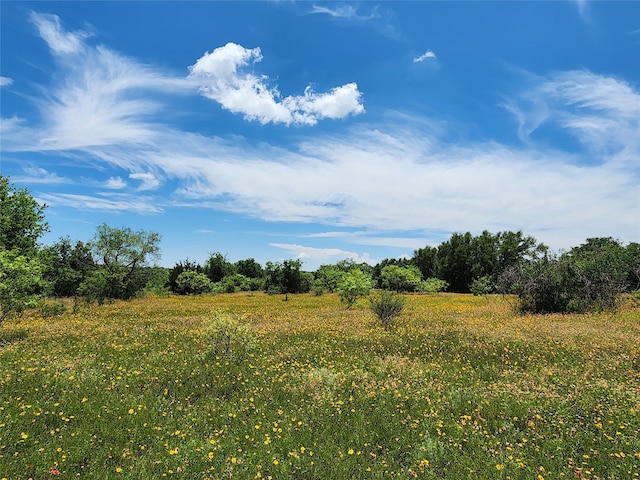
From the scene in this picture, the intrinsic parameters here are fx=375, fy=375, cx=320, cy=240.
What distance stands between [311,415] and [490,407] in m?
4.03

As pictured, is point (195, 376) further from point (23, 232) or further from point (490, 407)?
point (23, 232)

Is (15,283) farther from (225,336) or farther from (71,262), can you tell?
(71,262)

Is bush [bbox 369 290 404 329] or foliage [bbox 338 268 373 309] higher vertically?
foliage [bbox 338 268 373 309]

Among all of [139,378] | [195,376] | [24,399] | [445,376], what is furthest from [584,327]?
[24,399]

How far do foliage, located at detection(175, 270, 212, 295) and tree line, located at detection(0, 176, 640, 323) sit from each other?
0.19 metres

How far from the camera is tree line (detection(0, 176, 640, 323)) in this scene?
25.2 m

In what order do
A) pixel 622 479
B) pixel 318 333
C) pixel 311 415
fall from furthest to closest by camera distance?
pixel 318 333, pixel 311 415, pixel 622 479

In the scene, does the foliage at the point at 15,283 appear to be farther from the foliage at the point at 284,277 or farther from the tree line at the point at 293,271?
the foliage at the point at 284,277

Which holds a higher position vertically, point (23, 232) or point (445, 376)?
point (23, 232)

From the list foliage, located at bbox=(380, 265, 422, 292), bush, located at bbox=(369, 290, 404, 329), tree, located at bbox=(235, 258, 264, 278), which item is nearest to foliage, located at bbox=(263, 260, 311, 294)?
foliage, located at bbox=(380, 265, 422, 292)

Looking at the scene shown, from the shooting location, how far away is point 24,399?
838 centimetres

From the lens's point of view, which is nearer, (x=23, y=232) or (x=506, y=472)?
(x=506, y=472)

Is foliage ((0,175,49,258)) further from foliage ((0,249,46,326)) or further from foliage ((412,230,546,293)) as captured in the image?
foliage ((412,230,546,293))

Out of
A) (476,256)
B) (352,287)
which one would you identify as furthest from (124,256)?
(476,256)
